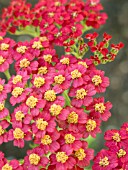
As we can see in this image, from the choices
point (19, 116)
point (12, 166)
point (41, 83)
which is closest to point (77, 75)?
point (41, 83)

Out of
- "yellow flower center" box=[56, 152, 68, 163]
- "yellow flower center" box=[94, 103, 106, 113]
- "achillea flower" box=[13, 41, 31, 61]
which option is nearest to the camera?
"yellow flower center" box=[56, 152, 68, 163]

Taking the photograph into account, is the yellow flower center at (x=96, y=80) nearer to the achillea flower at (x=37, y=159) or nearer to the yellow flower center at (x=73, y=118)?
the yellow flower center at (x=73, y=118)

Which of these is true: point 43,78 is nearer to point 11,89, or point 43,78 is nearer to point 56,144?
point 11,89

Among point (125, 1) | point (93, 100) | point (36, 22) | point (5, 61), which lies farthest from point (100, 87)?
point (125, 1)

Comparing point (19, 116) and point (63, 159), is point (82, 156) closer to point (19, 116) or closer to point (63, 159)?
point (63, 159)

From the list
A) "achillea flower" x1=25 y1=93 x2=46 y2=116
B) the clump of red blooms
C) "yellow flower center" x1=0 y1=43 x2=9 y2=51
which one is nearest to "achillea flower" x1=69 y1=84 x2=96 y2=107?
the clump of red blooms

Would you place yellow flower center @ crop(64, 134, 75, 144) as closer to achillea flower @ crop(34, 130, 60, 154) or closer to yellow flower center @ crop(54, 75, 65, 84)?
achillea flower @ crop(34, 130, 60, 154)

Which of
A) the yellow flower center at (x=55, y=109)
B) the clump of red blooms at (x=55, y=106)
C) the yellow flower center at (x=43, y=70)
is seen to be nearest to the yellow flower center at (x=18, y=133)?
the clump of red blooms at (x=55, y=106)
